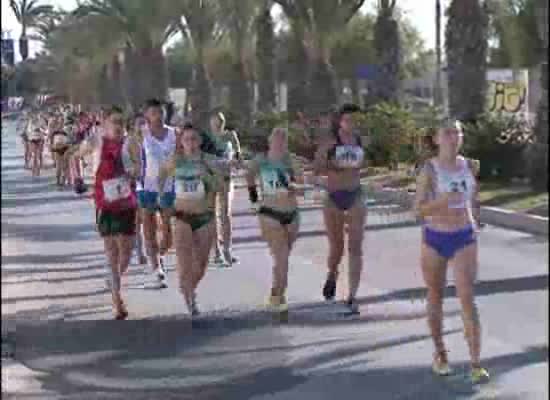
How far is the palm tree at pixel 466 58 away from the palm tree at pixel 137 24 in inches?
202

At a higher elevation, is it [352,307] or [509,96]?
[509,96]

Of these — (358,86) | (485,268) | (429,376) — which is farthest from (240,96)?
(429,376)

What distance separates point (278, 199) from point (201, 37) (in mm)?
5551

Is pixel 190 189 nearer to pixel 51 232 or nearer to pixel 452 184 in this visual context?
pixel 452 184

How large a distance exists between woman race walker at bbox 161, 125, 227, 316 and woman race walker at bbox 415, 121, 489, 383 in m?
2.42

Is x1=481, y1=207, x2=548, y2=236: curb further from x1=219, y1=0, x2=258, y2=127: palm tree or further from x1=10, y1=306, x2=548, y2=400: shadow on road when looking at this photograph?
x1=219, y1=0, x2=258, y2=127: palm tree

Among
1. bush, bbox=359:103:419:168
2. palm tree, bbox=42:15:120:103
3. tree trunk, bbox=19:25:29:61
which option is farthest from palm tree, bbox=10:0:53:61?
bush, bbox=359:103:419:168

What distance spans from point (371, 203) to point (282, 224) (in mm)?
4686

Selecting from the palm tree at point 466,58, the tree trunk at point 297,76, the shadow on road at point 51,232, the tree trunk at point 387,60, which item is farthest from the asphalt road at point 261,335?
the tree trunk at point 387,60

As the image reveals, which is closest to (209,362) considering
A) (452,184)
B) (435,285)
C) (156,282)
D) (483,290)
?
(435,285)

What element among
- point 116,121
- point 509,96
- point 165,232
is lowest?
point 165,232

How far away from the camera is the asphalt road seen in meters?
6.81

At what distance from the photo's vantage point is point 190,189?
8773 mm

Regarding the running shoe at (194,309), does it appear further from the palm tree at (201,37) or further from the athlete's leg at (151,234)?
the palm tree at (201,37)
